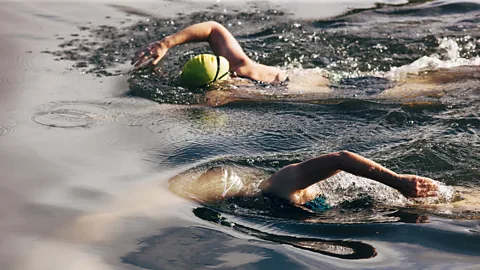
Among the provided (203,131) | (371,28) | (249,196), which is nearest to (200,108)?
(203,131)

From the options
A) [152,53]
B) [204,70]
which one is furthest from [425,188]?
[152,53]

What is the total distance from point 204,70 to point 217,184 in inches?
99.4

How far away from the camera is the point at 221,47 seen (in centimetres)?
801

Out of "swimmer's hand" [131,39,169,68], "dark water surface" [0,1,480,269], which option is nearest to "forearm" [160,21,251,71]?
"swimmer's hand" [131,39,169,68]

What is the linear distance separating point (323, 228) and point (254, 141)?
6.11 ft

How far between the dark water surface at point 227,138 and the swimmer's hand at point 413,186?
172 millimetres

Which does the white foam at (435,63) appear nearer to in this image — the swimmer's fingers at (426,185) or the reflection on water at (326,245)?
the swimmer's fingers at (426,185)

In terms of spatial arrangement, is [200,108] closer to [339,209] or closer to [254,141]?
[254,141]

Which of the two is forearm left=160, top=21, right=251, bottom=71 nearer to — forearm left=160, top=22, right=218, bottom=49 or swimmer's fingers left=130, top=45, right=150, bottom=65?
forearm left=160, top=22, right=218, bottom=49

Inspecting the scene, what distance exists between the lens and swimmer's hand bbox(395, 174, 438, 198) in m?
4.77

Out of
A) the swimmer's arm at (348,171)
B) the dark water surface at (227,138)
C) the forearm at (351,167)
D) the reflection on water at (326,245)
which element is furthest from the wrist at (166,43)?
the reflection on water at (326,245)

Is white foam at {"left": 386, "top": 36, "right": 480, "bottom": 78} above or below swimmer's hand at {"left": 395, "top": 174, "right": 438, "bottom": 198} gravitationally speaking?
above

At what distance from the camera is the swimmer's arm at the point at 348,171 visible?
15.6 ft

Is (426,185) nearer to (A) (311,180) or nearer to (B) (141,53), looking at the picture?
(A) (311,180)
